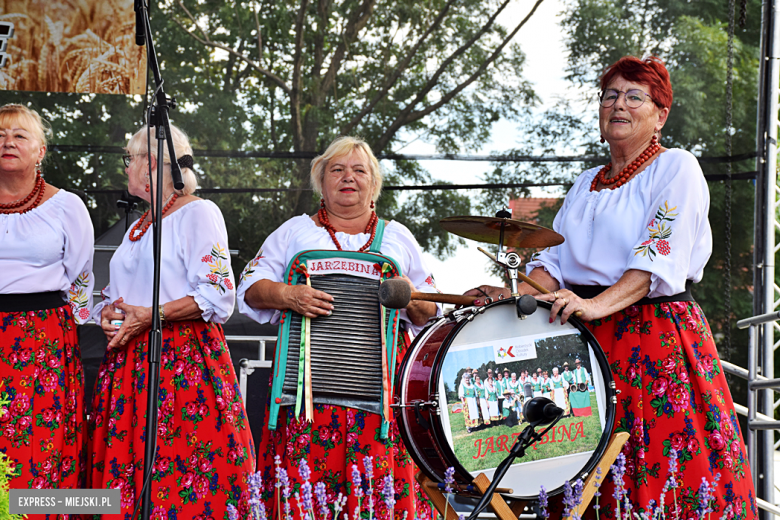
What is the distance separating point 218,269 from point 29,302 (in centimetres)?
74

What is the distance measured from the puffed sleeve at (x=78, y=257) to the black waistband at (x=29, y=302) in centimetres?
9

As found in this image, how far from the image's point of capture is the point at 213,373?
299 cm

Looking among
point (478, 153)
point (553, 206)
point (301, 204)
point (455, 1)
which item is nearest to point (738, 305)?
point (553, 206)

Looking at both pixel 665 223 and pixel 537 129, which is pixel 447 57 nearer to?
pixel 537 129

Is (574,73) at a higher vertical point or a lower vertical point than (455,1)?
lower

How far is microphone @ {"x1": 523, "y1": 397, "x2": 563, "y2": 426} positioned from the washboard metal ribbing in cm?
101

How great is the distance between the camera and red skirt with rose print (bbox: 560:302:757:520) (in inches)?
78.7

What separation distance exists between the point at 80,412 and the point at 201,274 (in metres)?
0.73

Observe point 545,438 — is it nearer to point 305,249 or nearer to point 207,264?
point 305,249

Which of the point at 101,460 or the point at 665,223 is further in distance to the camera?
the point at 101,460

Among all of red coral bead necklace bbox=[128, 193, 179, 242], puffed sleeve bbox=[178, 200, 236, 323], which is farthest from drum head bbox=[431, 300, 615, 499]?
red coral bead necklace bbox=[128, 193, 179, 242]

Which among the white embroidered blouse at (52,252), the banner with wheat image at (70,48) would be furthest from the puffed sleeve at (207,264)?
the banner with wheat image at (70,48)

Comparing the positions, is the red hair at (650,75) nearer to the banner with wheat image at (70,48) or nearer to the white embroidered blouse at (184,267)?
the white embroidered blouse at (184,267)

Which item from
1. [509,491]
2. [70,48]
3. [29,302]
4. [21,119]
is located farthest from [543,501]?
[70,48]
